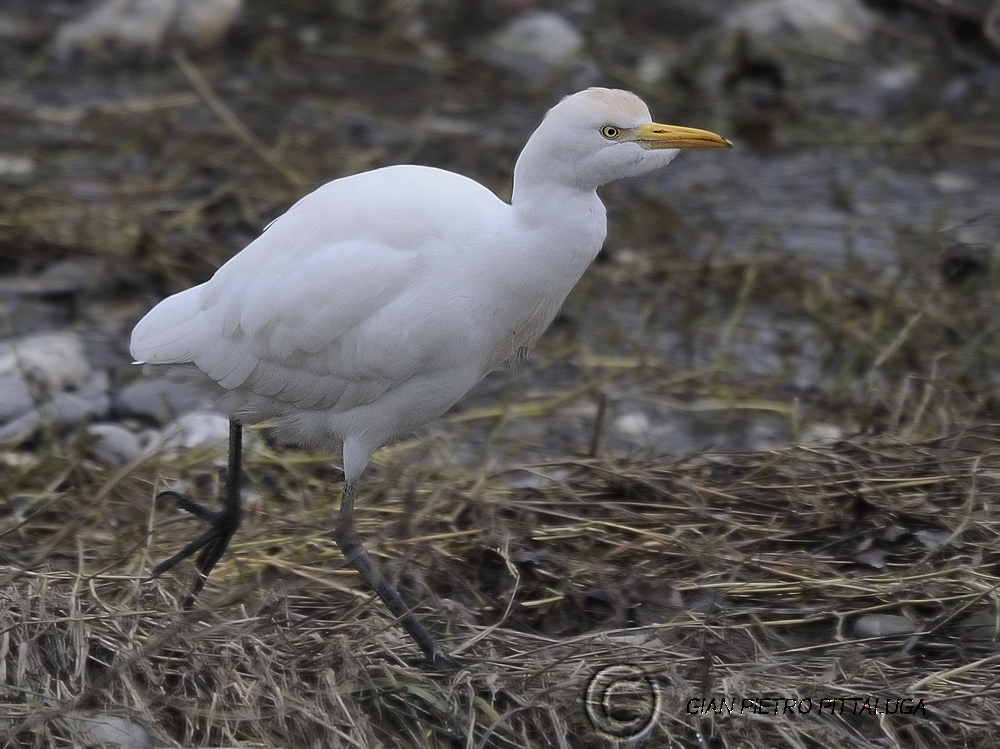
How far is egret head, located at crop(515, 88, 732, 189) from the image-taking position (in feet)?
9.21

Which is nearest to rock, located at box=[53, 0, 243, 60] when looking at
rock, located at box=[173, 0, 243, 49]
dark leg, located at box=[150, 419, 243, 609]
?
rock, located at box=[173, 0, 243, 49]

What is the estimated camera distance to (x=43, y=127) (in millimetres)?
6605

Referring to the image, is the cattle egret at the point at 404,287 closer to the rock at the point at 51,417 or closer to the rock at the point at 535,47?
the rock at the point at 51,417

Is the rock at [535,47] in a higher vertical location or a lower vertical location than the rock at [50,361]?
lower

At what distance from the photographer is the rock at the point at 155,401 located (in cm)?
439

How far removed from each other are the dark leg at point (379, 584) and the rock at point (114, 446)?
1.12 m

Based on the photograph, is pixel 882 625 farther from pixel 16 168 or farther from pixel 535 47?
pixel 535 47

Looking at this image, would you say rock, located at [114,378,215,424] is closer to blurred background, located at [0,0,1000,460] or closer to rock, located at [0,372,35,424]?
blurred background, located at [0,0,1000,460]

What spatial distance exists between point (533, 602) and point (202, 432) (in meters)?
1.48

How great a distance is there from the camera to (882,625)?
10.1 ft

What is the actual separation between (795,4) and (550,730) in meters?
6.27

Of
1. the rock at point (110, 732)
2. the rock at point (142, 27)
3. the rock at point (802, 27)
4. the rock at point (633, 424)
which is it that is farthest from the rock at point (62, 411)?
the rock at point (802, 27)

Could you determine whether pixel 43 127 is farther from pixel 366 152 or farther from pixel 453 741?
pixel 453 741

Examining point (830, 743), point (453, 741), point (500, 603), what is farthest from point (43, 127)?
point (830, 743)
